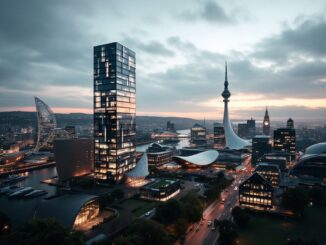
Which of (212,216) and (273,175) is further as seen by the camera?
(273,175)

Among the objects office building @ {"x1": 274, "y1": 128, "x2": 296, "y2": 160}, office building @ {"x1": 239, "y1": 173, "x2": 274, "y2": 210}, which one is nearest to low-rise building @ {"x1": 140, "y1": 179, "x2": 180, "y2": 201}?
office building @ {"x1": 239, "y1": 173, "x2": 274, "y2": 210}

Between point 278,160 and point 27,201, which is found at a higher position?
point 278,160

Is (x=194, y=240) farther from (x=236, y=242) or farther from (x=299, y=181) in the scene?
(x=299, y=181)

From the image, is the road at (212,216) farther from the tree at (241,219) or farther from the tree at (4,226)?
the tree at (4,226)

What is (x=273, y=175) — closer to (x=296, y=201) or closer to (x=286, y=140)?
(x=296, y=201)

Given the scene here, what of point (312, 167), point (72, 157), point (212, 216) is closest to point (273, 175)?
point (312, 167)

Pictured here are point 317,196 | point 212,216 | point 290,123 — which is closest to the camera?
point 212,216

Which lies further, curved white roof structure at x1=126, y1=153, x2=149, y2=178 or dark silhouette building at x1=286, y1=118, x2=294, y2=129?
dark silhouette building at x1=286, y1=118, x2=294, y2=129

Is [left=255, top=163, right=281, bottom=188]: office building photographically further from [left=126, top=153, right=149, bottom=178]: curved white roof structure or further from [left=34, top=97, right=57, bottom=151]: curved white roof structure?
[left=34, top=97, right=57, bottom=151]: curved white roof structure
